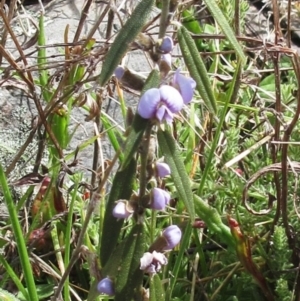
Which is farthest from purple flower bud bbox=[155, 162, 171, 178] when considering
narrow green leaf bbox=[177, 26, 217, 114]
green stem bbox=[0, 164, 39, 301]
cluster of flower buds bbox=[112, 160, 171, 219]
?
green stem bbox=[0, 164, 39, 301]

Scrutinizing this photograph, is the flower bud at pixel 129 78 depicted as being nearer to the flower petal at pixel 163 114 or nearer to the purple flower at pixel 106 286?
the flower petal at pixel 163 114

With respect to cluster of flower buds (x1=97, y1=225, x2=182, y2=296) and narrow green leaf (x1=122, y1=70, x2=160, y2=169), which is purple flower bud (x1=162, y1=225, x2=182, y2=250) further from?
narrow green leaf (x1=122, y1=70, x2=160, y2=169)

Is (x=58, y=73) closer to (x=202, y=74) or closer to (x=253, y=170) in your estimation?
(x=253, y=170)

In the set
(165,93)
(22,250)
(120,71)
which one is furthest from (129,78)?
(22,250)

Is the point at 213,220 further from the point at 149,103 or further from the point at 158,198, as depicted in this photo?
the point at 149,103

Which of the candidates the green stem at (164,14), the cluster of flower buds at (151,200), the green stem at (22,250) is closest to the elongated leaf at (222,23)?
the green stem at (164,14)

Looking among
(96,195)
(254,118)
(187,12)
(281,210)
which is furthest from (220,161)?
(187,12)
